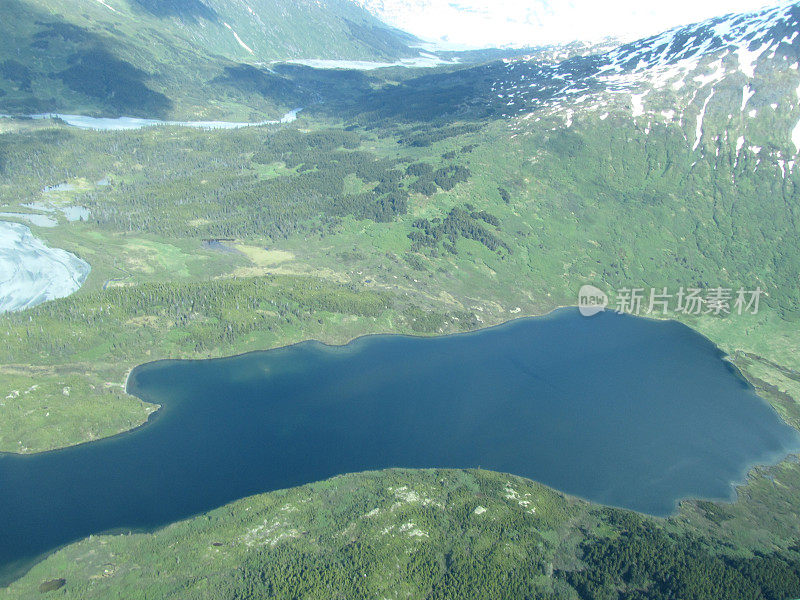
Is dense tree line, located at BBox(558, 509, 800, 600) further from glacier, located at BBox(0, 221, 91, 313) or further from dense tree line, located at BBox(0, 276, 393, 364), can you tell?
glacier, located at BBox(0, 221, 91, 313)

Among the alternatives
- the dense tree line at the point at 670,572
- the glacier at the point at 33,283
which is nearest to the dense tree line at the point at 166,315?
the glacier at the point at 33,283

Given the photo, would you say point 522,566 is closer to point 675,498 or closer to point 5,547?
point 675,498

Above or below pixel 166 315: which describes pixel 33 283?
above

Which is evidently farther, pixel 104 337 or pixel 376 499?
pixel 104 337

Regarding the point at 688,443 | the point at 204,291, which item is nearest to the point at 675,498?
the point at 688,443

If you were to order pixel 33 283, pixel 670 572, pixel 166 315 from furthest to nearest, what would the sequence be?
pixel 33 283
pixel 166 315
pixel 670 572

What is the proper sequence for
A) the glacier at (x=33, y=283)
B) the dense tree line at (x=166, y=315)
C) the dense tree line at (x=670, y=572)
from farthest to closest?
the glacier at (x=33, y=283) < the dense tree line at (x=166, y=315) < the dense tree line at (x=670, y=572)

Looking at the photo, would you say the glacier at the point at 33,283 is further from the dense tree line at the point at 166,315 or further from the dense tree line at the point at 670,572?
the dense tree line at the point at 670,572

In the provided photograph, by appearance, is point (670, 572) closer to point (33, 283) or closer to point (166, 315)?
point (166, 315)

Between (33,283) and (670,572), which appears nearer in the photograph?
(670,572)

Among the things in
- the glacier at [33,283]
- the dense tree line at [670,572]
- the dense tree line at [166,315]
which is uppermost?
the glacier at [33,283]

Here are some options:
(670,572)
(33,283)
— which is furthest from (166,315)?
(670,572)
